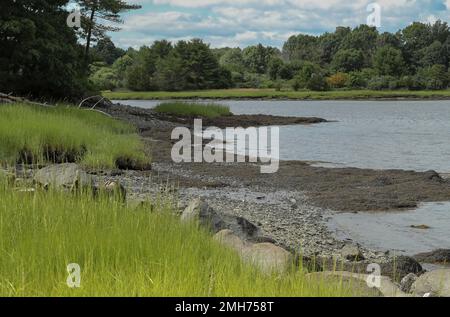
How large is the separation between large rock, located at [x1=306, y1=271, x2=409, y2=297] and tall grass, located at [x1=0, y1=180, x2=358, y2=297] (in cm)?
8

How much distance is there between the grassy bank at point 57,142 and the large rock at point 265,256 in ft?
28.1

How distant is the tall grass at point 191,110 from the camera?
5250cm

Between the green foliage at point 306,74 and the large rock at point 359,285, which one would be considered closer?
the large rock at point 359,285

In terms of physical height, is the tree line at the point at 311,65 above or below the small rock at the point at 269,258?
above

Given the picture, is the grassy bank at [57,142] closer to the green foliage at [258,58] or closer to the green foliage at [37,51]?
the green foliage at [37,51]

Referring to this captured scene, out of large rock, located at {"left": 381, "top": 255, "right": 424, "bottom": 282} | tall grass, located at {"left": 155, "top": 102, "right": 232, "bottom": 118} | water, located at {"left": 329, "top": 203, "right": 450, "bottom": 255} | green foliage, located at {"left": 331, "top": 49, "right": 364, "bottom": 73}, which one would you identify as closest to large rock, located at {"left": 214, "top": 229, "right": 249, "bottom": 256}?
large rock, located at {"left": 381, "top": 255, "right": 424, "bottom": 282}

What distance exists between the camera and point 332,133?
4356 cm

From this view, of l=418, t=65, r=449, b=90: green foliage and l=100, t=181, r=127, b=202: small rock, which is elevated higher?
l=418, t=65, r=449, b=90: green foliage

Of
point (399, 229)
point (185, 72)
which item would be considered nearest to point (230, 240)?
point (399, 229)

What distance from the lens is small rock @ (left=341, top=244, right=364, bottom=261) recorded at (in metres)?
9.95

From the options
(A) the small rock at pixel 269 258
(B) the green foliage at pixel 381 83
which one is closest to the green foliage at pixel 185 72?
(B) the green foliage at pixel 381 83

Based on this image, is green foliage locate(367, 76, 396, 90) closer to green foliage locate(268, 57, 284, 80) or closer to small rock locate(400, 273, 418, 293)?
green foliage locate(268, 57, 284, 80)
